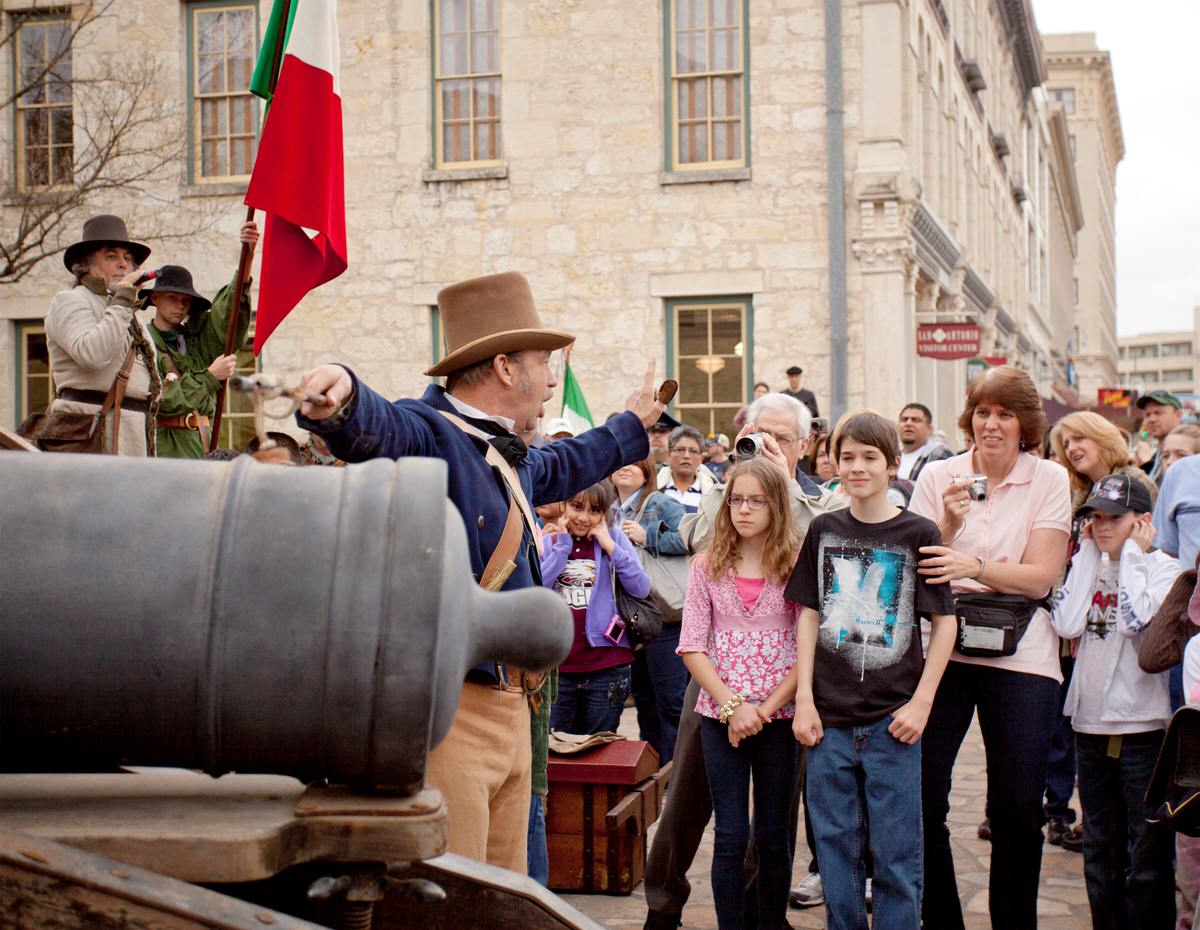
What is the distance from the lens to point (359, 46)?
18.0m

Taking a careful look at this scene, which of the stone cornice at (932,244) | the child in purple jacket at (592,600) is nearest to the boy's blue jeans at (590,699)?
the child in purple jacket at (592,600)

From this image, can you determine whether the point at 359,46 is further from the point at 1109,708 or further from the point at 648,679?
the point at 1109,708

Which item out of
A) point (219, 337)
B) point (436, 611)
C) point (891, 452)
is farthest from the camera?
point (219, 337)

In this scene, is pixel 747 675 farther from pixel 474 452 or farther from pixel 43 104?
pixel 43 104

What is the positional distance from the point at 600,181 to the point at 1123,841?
13.2 meters

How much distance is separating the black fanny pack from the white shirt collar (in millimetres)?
1910

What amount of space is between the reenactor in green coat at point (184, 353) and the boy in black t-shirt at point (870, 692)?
3.62 m

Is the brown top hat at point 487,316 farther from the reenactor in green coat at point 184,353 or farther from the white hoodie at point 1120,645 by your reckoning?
the reenactor in green coat at point 184,353

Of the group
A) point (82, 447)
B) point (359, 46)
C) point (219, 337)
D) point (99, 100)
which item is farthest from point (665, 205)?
point (82, 447)

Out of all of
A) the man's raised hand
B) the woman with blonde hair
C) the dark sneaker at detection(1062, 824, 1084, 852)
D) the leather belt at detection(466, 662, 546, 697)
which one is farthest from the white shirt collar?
the dark sneaker at detection(1062, 824, 1084, 852)

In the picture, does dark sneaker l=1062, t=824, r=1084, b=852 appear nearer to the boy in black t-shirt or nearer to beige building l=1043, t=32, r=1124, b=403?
the boy in black t-shirt

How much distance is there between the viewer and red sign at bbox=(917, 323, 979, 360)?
711 inches

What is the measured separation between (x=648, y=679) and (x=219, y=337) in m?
2.94

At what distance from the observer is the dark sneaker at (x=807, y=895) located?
19.3 ft
